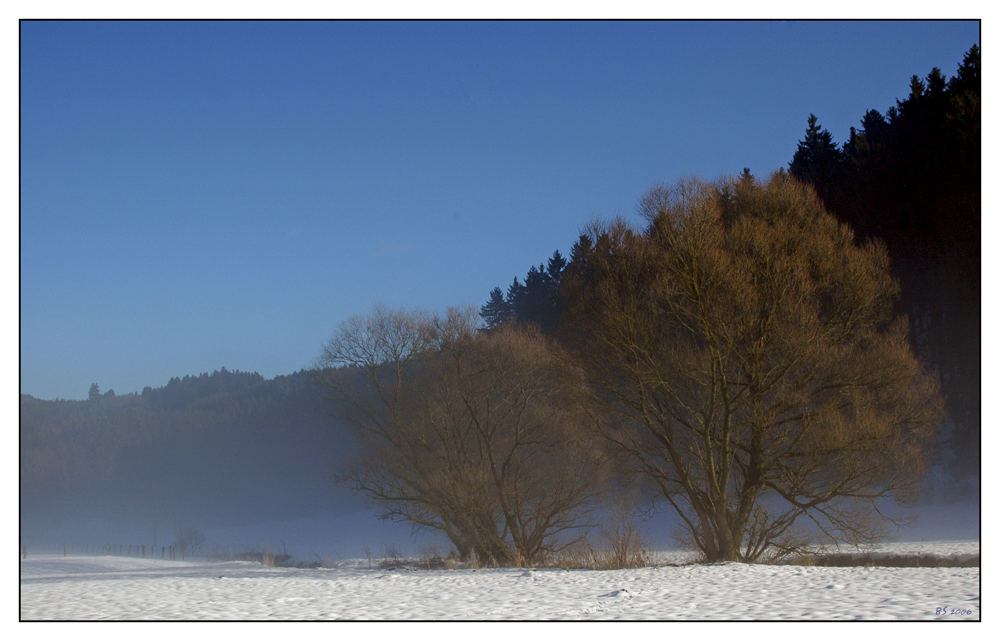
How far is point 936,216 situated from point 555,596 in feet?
62.4

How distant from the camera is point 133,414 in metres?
63.9

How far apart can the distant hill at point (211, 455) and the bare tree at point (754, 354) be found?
4428 cm

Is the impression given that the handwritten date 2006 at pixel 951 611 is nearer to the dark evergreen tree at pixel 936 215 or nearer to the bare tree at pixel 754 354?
the bare tree at pixel 754 354

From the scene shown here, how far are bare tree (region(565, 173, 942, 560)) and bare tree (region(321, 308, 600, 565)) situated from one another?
493 centimetres

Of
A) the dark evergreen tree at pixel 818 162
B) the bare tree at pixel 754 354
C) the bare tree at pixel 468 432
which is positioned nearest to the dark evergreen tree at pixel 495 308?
the dark evergreen tree at pixel 818 162

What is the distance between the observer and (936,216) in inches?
901

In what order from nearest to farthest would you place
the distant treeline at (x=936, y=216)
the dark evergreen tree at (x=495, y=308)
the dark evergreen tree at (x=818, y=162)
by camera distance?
the distant treeline at (x=936, y=216)
the dark evergreen tree at (x=818, y=162)
the dark evergreen tree at (x=495, y=308)

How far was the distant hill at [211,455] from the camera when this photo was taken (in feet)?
200

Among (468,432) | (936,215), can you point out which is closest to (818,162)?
(936,215)

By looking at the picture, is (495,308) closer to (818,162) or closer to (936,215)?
(818,162)
